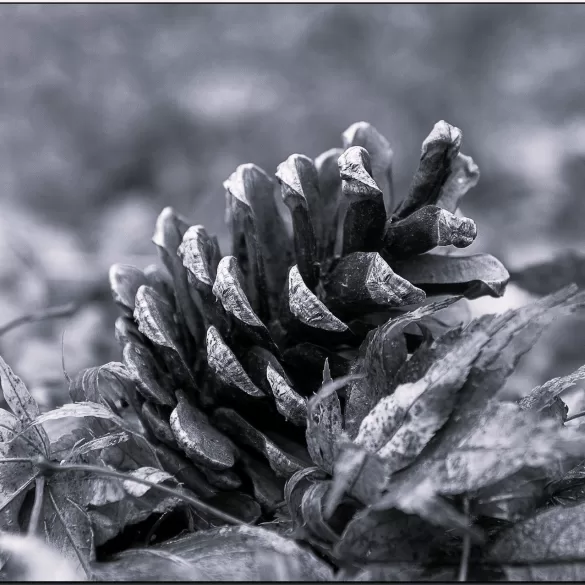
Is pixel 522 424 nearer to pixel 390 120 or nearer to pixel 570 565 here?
pixel 570 565

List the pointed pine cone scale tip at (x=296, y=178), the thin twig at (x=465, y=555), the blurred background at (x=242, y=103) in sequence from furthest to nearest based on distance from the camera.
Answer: the blurred background at (x=242, y=103) → the pointed pine cone scale tip at (x=296, y=178) → the thin twig at (x=465, y=555)

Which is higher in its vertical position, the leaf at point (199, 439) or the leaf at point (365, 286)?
the leaf at point (365, 286)

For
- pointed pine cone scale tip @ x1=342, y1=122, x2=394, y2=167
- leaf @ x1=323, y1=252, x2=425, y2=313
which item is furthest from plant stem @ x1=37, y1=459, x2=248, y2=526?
pointed pine cone scale tip @ x1=342, y1=122, x2=394, y2=167

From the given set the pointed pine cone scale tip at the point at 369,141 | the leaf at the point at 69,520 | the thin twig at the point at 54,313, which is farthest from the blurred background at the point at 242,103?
the leaf at the point at 69,520

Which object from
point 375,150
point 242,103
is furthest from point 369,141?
point 242,103

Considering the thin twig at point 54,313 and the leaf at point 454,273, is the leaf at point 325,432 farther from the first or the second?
the thin twig at point 54,313

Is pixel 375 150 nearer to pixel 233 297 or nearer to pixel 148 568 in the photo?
pixel 233 297

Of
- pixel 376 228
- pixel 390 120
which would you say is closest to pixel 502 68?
pixel 390 120

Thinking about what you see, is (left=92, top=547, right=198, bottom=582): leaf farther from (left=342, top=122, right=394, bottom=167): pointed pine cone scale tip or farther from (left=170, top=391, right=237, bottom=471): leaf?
(left=342, top=122, right=394, bottom=167): pointed pine cone scale tip
